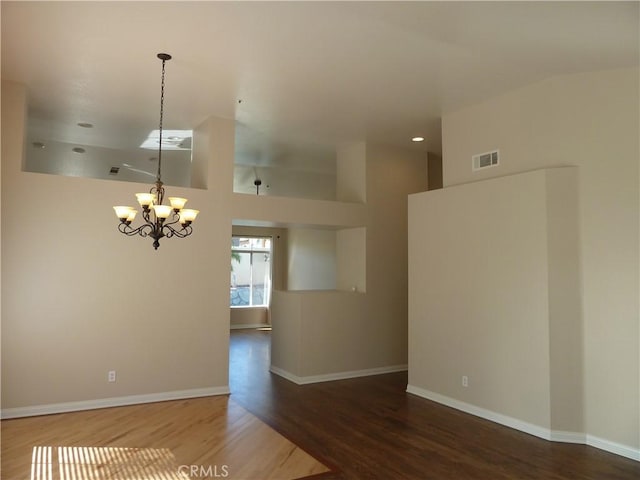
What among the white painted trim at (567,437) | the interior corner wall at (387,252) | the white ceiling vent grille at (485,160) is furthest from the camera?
the interior corner wall at (387,252)

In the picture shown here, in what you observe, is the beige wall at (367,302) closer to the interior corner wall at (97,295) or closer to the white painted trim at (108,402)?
the interior corner wall at (97,295)

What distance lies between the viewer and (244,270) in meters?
12.3

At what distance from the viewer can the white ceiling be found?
3363mm

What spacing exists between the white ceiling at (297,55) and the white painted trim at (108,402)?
11.4ft

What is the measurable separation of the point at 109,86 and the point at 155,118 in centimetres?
109

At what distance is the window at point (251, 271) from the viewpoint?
12.1m

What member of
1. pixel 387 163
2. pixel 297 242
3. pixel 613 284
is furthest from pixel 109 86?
pixel 297 242

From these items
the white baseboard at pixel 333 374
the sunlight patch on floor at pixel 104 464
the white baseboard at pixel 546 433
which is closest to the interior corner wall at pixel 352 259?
the white baseboard at pixel 333 374

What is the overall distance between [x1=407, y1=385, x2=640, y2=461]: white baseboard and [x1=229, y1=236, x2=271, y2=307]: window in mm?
7611

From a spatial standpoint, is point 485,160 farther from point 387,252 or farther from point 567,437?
point 567,437

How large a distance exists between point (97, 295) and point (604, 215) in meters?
5.39

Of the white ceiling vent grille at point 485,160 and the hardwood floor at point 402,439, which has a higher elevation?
the white ceiling vent grille at point 485,160

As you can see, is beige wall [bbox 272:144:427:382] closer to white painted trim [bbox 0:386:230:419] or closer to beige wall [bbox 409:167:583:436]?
beige wall [bbox 409:167:583:436]

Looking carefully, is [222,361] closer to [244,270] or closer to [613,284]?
[613,284]
